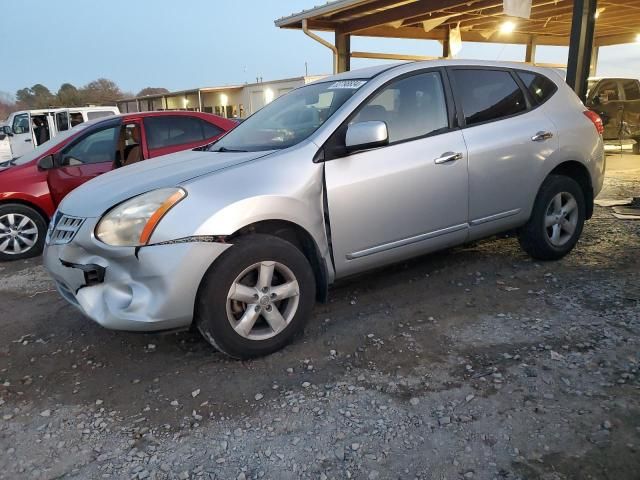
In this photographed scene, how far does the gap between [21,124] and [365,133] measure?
565 inches

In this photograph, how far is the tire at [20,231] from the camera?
5.51 meters

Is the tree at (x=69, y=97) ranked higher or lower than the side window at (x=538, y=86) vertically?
higher

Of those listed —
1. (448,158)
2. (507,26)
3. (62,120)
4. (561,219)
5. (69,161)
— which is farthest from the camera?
(62,120)

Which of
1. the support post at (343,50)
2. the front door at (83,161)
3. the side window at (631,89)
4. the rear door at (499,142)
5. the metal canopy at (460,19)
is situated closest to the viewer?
the rear door at (499,142)

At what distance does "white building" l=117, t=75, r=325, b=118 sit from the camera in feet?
85.9

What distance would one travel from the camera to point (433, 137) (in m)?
3.54

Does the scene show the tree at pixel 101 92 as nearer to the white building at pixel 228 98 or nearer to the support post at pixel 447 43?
the white building at pixel 228 98

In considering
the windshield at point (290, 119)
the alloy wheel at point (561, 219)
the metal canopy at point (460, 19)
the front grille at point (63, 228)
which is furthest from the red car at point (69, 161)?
the metal canopy at point (460, 19)

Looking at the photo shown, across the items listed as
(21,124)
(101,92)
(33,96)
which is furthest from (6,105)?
(21,124)

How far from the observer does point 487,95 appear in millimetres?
3924

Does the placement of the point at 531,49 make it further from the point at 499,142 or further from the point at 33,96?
the point at 33,96

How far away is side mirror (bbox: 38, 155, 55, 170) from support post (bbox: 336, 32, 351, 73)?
7.48m

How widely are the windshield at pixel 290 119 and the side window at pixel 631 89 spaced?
11.6 meters

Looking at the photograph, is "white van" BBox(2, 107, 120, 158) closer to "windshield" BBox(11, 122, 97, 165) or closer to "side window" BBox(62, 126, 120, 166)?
"windshield" BBox(11, 122, 97, 165)
